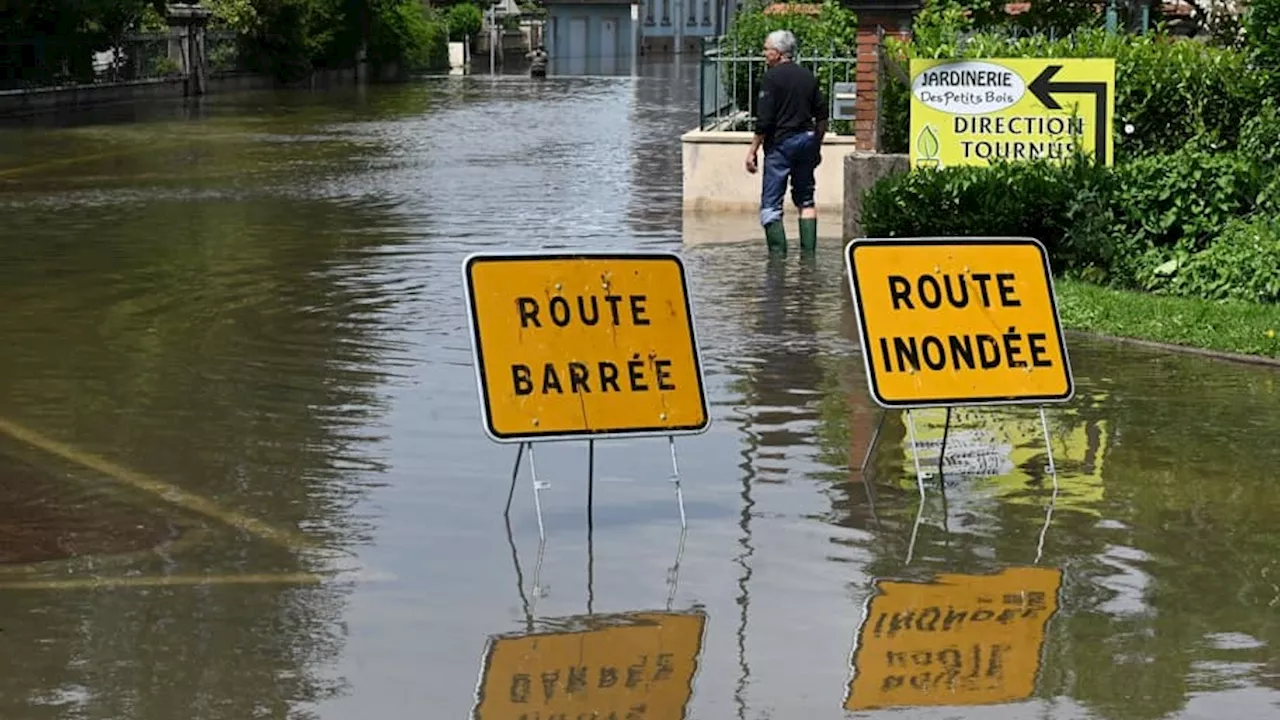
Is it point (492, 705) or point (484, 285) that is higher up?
point (484, 285)

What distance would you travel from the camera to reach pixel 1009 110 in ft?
50.7

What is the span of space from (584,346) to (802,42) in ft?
59.8

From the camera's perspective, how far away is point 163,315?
45.2 ft

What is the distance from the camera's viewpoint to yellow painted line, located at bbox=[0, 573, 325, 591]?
23.7 ft

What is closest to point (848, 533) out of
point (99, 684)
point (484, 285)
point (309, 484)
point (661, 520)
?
point (661, 520)

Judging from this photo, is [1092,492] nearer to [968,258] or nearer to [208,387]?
[968,258]

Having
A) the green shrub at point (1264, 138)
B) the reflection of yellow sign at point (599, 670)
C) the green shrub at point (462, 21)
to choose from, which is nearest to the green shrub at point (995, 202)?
the green shrub at point (1264, 138)

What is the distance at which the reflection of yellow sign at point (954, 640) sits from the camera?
6211mm

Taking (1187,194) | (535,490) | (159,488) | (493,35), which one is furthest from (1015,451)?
(493,35)

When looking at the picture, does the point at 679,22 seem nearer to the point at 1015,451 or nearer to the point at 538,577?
the point at 1015,451

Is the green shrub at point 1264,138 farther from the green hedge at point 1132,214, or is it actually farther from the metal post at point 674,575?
the metal post at point 674,575

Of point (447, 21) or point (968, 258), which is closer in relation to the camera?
point (968, 258)

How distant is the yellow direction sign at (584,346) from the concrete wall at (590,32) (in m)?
97.9

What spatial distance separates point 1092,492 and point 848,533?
120cm
